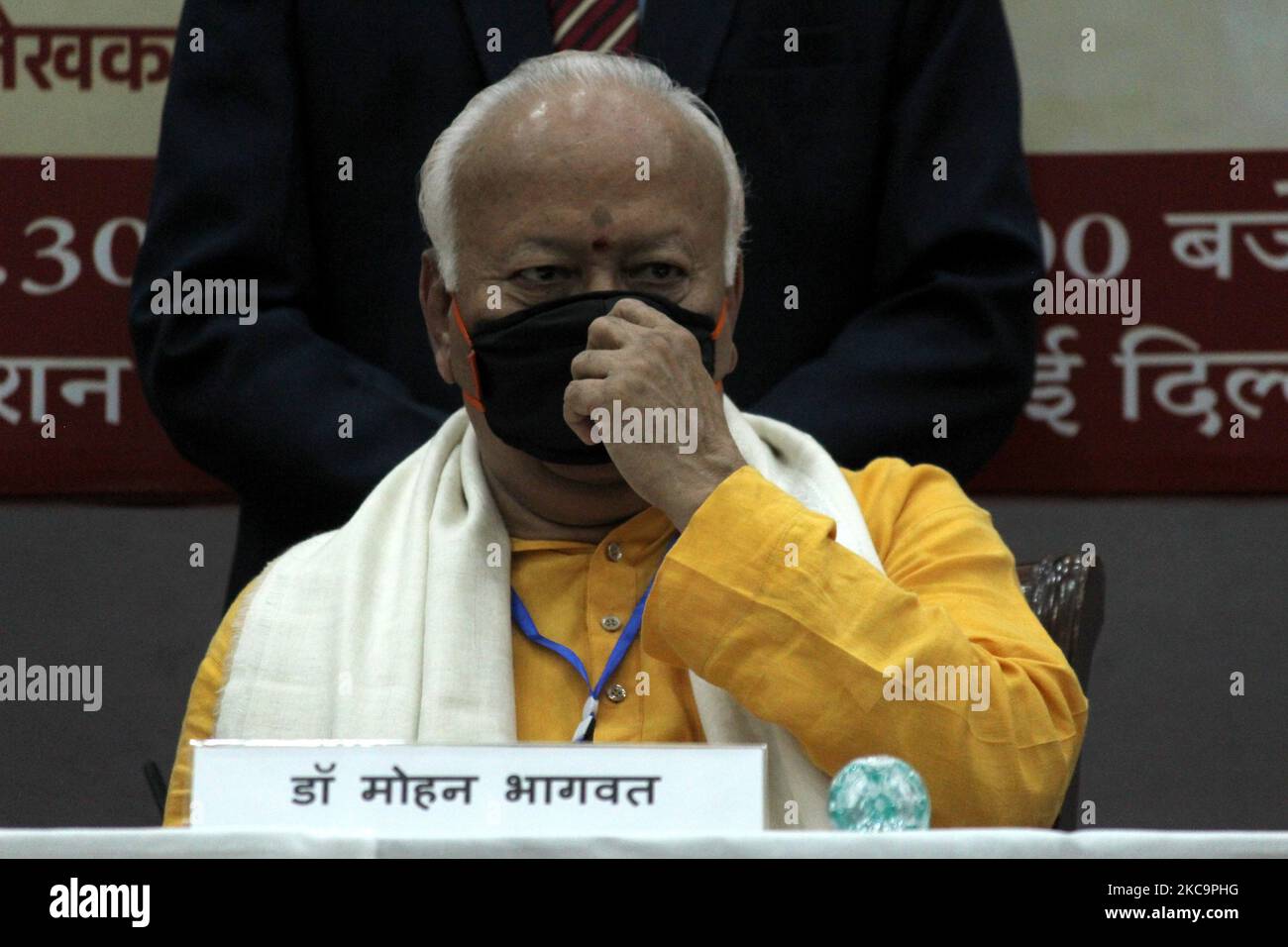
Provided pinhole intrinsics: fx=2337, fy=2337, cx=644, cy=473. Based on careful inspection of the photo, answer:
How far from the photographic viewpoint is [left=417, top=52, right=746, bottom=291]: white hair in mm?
2643

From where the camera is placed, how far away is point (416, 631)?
2.52 m

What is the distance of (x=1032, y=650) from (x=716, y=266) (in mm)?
555

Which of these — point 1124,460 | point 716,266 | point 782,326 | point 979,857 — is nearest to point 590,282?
point 716,266

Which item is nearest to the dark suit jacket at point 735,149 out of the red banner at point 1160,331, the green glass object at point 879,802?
the red banner at point 1160,331

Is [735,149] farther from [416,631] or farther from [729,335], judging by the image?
[416,631]

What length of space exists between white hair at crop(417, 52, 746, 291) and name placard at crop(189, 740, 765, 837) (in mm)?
1002

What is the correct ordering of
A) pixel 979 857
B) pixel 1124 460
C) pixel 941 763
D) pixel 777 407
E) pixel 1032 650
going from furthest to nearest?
pixel 1124 460
pixel 777 407
pixel 1032 650
pixel 941 763
pixel 979 857

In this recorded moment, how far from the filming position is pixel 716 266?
8.58ft

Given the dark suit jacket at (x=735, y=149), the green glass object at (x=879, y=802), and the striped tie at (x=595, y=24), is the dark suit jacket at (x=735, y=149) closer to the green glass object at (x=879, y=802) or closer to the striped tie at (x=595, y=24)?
the striped tie at (x=595, y=24)

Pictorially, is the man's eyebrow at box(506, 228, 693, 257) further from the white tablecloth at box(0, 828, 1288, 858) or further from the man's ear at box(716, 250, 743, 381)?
the white tablecloth at box(0, 828, 1288, 858)

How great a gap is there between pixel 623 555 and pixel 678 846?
108 centimetres

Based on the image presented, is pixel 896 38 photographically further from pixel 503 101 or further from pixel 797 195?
pixel 503 101

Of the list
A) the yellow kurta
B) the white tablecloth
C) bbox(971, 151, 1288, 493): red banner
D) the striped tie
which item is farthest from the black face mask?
bbox(971, 151, 1288, 493): red banner

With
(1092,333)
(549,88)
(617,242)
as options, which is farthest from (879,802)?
(1092,333)
